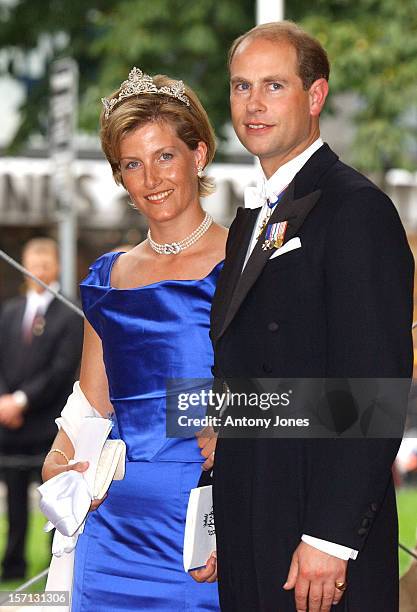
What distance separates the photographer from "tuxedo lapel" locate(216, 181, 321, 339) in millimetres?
2686

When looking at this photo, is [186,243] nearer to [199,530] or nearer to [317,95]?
[317,95]

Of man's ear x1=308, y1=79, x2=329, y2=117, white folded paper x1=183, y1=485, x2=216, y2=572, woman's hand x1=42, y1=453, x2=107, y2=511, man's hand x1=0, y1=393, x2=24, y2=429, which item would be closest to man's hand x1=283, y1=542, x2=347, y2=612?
white folded paper x1=183, y1=485, x2=216, y2=572

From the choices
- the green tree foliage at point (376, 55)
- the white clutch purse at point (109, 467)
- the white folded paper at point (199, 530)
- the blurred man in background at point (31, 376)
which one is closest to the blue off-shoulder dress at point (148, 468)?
the white clutch purse at point (109, 467)

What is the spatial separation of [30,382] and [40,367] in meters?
0.11

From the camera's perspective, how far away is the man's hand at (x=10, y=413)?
299 inches

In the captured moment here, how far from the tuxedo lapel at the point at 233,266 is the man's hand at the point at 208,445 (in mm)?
284

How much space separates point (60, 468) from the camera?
10.6ft

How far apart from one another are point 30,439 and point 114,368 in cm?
465

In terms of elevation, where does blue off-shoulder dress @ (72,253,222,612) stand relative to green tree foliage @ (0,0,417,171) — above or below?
below

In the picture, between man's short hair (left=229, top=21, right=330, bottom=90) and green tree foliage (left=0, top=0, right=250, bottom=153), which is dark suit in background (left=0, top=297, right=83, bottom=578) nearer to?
green tree foliage (left=0, top=0, right=250, bottom=153)

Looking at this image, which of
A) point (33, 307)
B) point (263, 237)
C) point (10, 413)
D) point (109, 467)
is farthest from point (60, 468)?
point (33, 307)

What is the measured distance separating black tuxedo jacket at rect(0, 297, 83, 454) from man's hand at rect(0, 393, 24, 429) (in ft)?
0.14

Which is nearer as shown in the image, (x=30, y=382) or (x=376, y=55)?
(x=30, y=382)

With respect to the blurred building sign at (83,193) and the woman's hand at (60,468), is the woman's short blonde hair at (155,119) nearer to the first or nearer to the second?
the woman's hand at (60,468)
